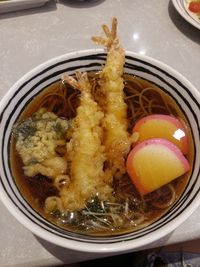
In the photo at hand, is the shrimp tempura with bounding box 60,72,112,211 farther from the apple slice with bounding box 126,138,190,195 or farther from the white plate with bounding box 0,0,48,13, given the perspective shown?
the white plate with bounding box 0,0,48,13

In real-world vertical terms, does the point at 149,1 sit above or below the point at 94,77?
above

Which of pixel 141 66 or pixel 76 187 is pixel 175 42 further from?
pixel 76 187

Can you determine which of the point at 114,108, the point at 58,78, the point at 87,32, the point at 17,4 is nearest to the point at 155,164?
the point at 114,108

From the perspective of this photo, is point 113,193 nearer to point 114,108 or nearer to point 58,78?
point 114,108

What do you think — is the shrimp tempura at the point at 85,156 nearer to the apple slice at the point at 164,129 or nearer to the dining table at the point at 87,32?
the apple slice at the point at 164,129

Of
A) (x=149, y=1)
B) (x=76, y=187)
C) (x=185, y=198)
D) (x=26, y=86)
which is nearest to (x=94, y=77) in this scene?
(x=26, y=86)

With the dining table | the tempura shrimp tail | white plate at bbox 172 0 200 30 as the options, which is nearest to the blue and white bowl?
the tempura shrimp tail
